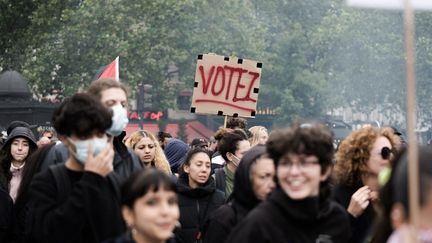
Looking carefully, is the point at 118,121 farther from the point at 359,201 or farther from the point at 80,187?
the point at 359,201

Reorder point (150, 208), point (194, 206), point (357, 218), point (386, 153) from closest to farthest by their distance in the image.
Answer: point (150, 208) < point (357, 218) < point (386, 153) < point (194, 206)

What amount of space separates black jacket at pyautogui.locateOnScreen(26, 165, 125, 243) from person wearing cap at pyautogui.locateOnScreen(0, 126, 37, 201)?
13.6ft

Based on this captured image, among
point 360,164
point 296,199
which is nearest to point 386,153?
point 360,164

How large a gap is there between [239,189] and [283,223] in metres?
1.31

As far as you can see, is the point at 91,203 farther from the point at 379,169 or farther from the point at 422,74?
the point at 422,74

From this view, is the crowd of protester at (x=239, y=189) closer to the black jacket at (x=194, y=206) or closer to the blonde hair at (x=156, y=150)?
the black jacket at (x=194, y=206)

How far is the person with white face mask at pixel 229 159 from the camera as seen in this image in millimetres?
11422

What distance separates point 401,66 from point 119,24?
940 inches

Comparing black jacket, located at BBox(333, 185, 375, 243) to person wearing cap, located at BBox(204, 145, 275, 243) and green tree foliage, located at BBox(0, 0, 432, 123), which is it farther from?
green tree foliage, located at BBox(0, 0, 432, 123)

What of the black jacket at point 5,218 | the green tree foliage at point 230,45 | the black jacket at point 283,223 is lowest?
the black jacket at point 5,218

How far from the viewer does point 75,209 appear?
21.2 ft

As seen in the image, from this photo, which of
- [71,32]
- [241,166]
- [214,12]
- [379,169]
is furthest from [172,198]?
[214,12]

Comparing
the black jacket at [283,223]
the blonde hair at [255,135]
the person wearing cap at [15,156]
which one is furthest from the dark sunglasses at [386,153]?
the blonde hair at [255,135]

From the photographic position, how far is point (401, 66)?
66.1 meters
